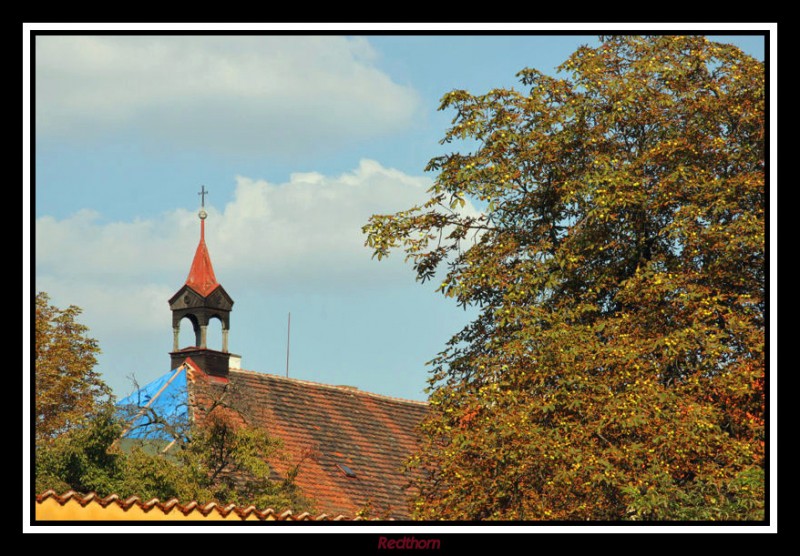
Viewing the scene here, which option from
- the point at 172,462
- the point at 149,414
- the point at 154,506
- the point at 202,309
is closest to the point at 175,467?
the point at 172,462

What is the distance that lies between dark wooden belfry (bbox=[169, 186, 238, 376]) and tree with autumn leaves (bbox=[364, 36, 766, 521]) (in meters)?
13.2

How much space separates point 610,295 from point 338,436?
47.9ft

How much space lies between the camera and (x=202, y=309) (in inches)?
1316

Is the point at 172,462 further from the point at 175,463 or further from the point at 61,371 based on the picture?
the point at 61,371

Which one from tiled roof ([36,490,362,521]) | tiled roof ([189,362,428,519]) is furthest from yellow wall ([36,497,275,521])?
tiled roof ([189,362,428,519])

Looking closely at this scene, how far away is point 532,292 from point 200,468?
23.9 ft
